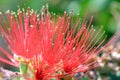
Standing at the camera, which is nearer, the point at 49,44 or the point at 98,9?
the point at 49,44

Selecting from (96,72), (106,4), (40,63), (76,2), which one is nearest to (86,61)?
(40,63)

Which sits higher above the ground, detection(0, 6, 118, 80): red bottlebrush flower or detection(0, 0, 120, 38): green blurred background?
detection(0, 0, 120, 38): green blurred background

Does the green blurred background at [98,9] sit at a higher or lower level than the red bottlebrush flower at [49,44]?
higher

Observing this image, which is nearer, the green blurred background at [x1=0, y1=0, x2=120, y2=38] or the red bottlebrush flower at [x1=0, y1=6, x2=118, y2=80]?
the red bottlebrush flower at [x1=0, y1=6, x2=118, y2=80]

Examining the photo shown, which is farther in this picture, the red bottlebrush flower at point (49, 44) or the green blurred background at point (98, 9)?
the green blurred background at point (98, 9)

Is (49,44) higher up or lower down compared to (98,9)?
lower down

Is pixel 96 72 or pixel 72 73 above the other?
pixel 96 72

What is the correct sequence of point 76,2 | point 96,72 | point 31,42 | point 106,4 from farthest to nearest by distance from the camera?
point 76,2 < point 106,4 < point 96,72 < point 31,42

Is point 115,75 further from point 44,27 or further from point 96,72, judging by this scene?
point 44,27
